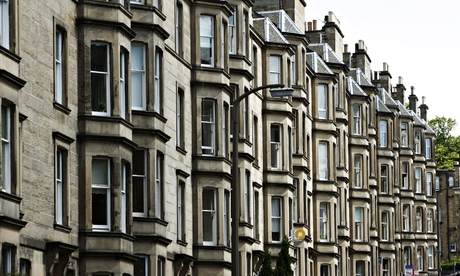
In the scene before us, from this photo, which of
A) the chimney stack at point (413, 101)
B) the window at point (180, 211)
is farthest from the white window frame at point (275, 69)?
the chimney stack at point (413, 101)

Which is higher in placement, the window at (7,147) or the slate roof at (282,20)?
the slate roof at (282,20)

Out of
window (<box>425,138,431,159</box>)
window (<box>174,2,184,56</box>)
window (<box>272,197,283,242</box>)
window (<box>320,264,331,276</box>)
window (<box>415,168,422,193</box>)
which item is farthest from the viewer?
window (<box>425,138,431,159</box>)

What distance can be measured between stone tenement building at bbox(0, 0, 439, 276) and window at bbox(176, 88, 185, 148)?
0.05 m

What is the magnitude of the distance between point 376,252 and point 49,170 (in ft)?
193

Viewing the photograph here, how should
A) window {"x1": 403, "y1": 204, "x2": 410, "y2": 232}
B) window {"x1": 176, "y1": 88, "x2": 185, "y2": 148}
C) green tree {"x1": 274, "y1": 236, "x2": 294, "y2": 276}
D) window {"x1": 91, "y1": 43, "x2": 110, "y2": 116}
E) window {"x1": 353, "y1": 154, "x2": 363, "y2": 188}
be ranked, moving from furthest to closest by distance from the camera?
1. window {"x1": 403, "y1": 204, "x2": 410, "y2": 232}
2. window {"x1": 353, "y1": 154, "x2": 363, "y2": 188}
3. green tree {"x1": 274, "y1": 236, "x2": 294, "y2": 276}
4. window {"x1": 176, "y1": 88, "x2": 185, "y2": 148}
5. window {"x1": 91, "y1": 43, "x2": 110, "y2": 116}

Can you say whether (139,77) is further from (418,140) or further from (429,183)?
(429,183)

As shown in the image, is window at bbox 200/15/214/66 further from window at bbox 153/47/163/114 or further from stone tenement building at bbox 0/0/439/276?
window at bbox 153/47/163/114

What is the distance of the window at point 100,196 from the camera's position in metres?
42.1

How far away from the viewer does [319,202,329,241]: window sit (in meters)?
78.4

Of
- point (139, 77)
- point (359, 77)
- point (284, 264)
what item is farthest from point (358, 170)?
point (139, 77)

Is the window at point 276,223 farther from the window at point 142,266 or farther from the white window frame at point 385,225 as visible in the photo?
the white window frame at point 385,225

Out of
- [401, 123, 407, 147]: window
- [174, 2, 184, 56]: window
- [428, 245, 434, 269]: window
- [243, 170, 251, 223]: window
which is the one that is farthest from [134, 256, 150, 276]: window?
[428, 245, 434, 269]: window

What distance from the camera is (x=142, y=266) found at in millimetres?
46688

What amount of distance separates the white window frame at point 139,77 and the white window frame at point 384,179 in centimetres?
5628
